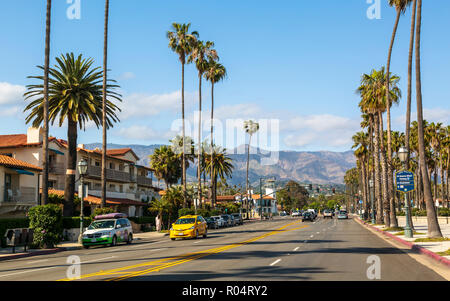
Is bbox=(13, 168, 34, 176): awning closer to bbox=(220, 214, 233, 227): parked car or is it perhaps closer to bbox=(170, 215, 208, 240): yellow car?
bbox=(170, 215, 208, 240): yellow car

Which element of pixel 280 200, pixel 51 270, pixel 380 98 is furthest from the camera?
pixel 280 200

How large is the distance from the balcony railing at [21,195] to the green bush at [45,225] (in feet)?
40.2

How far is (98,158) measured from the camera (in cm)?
6184

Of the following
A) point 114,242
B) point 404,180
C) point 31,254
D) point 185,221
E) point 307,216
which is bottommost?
point 307,216

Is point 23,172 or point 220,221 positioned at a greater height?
point 23,172

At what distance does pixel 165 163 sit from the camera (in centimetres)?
8406

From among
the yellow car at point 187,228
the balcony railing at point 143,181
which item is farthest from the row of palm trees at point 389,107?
the balcony railing at point 143,181

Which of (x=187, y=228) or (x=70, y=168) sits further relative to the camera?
(x=70, y=168)

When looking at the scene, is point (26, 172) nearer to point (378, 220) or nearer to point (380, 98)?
point (380, 98)

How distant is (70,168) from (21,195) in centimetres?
457

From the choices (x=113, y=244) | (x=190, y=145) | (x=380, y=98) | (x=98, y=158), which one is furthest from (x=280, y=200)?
(x=113, y=244)

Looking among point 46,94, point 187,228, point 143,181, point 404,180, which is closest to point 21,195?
point 46,94

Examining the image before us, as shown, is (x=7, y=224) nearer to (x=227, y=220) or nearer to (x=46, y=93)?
(x=46, y=93)
